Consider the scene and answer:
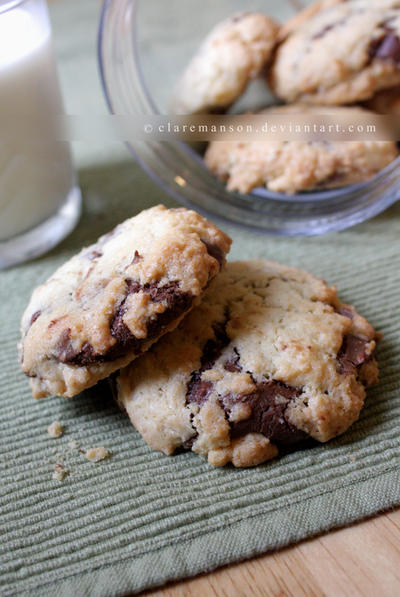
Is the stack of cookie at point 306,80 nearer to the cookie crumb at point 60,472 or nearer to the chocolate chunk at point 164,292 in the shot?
the chocolate chunk at point 164,292

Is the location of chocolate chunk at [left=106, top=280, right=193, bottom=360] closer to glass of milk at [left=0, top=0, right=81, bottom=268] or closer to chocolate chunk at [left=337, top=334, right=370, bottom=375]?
chocolate chunk at [left=337, top=334, right=370, bottom=375]

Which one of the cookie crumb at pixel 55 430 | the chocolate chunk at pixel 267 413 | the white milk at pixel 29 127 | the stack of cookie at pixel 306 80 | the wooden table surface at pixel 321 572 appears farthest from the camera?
the stack of cookie at pixel 306 80

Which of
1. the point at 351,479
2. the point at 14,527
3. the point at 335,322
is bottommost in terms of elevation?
the point at 14,527

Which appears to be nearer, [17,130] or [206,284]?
[206,284]

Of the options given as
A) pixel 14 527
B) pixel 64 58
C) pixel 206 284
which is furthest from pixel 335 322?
pixel 64 58

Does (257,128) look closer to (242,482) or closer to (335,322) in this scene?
(335,322)

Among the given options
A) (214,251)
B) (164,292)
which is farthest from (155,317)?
(214,251)

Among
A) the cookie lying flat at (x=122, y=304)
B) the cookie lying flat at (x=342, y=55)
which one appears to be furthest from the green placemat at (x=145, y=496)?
the cookie lying flat at (x=342, y=55)
